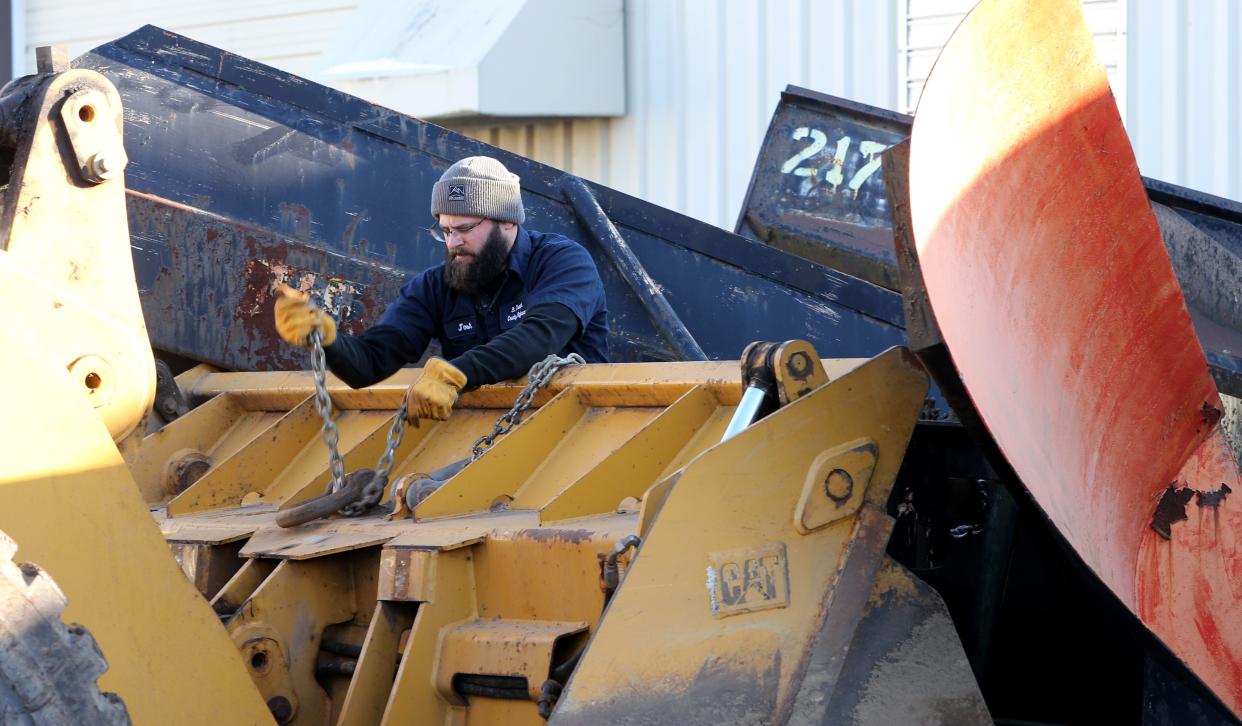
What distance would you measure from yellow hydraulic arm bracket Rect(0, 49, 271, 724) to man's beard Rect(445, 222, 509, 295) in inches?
67.6

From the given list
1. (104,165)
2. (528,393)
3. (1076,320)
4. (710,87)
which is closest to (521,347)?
(528,393)

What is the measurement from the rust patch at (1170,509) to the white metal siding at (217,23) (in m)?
8.03

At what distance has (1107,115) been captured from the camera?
2.93 meters

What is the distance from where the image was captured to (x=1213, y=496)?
3.14 metres

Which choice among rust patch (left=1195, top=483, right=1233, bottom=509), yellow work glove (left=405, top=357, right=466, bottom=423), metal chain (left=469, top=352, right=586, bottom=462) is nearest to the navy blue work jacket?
metal chain (left=469, top=352, right=586, bottom=462)

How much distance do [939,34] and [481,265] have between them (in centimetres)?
438

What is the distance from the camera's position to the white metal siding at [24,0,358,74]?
10344 millimetres

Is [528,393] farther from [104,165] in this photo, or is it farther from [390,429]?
[104,165]

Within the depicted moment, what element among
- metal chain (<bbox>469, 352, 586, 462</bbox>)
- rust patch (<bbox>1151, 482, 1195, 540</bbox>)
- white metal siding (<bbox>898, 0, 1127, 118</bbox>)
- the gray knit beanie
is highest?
white metal siding (<bbox>898, 0, 1127, 118</bbox>)

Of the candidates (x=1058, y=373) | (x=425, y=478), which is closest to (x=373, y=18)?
(x=425, y=478)

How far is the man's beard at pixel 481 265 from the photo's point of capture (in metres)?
4.04

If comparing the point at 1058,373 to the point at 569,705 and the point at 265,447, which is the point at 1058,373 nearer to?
the point at 569,705

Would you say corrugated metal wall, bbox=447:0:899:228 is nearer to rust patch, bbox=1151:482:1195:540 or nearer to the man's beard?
the man's beard

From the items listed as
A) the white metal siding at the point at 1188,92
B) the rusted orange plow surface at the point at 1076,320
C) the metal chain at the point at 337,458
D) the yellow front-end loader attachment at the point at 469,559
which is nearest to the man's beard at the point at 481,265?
the metal chain at the point at 337,458
